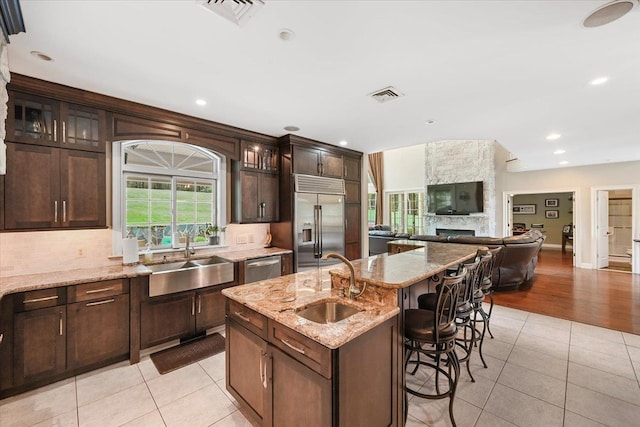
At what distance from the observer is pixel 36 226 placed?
2453 millimetres

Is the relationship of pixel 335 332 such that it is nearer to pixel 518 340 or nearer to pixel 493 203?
pixel 518 340

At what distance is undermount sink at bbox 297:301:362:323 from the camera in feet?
5.99

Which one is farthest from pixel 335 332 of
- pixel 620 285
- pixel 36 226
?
pixel 620 285

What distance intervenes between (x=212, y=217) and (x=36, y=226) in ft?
5.97

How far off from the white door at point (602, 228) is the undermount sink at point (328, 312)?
8435mm

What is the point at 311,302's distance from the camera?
1798 millimetres

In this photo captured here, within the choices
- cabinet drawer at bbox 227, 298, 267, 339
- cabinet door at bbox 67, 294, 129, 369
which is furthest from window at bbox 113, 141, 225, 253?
cabinet drawer at bbox 227, 298, 267, 339

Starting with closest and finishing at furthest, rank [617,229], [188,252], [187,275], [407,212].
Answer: [187,275] < [188,252] < [617,229] < [407,212]

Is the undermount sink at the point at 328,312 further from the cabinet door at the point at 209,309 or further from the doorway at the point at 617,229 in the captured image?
the doorway at the point at 617,229

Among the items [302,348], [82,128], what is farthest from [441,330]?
[82,128]

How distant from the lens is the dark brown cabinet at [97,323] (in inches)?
93.9

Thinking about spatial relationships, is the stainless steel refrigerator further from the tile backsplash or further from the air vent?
the tile backsplash

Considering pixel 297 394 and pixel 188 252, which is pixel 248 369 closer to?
pixel 297 394

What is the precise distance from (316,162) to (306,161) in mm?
219
